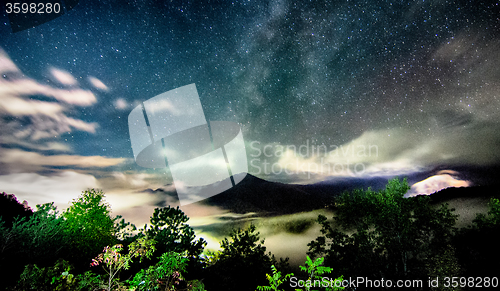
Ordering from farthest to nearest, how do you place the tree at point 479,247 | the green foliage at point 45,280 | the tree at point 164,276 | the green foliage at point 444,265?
the green foliage at point 444,265
the tree at point 479,247
the tree at point 164,276
the green foliage at point 45,280

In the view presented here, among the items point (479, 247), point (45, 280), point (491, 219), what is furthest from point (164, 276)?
point (491, 219)

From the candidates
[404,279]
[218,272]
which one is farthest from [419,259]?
[218,272]

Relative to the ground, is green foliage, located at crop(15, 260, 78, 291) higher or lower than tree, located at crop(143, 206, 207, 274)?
higher

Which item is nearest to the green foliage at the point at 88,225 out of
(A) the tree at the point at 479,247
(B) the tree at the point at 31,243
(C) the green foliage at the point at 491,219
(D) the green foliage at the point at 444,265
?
(B) the tree at the point at 31,243

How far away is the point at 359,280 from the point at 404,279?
6091 millimetres

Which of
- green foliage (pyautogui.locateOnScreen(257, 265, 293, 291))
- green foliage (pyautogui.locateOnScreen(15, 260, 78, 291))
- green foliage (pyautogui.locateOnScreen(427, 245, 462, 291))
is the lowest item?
green foliage (pyautogui.locateOnScreen(427, 245, 462, 291))

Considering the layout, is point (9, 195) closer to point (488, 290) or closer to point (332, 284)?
point (332, 284)

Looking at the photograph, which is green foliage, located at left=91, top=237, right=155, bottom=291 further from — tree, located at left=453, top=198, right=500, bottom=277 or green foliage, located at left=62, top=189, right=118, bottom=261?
tree, located at left=453, top=198, right=500, bottom=277

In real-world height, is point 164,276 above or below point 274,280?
below

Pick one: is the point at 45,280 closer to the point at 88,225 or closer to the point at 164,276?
the point at 164,276

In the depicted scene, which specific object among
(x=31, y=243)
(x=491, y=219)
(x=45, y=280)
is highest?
(x=45, y=280)

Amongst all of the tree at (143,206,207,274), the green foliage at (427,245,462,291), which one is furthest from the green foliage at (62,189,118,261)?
the green foliage at (427,245,462,291)

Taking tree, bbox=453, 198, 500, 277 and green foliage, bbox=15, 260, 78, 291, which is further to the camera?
tree, bbox=453, 198, 500, 277

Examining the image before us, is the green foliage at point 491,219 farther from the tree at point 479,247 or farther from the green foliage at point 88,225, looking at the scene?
the green foliage at point 88,225
